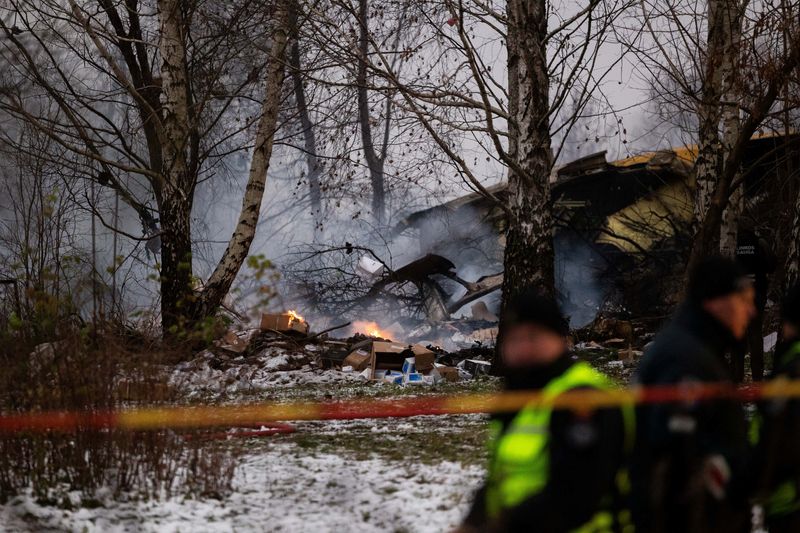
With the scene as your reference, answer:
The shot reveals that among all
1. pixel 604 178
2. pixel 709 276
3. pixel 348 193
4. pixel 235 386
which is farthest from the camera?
pixel 348 193

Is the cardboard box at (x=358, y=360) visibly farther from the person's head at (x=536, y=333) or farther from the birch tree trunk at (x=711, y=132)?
the person's head at (x=536, y=333)

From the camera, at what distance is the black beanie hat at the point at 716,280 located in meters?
3.06

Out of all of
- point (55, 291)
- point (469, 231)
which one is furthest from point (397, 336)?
point (55, 291)

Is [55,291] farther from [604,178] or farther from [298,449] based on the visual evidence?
[604,178]

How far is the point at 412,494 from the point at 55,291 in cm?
341

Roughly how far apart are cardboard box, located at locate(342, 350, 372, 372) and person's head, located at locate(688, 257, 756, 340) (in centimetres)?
913

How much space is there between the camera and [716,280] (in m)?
3.06

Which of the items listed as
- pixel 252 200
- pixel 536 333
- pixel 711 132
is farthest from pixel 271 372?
pixel 536 333

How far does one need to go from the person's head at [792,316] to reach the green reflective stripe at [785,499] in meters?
0.74

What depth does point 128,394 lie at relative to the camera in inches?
222

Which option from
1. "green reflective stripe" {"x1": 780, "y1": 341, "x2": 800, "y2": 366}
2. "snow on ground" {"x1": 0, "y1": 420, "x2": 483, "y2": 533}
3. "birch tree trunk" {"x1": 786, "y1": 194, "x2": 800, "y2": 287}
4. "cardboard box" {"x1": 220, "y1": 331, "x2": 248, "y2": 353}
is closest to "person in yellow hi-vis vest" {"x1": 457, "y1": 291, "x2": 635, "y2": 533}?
"green reflective stripe" {"x1": 780, "y1": 341, "x2": 800, "y2": 366}

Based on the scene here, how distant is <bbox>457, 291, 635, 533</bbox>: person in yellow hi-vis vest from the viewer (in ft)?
8.63

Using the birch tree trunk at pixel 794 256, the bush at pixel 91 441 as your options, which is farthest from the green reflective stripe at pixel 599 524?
the birch tree trunk at pixel 794 256

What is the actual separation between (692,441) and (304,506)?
9.67ft
